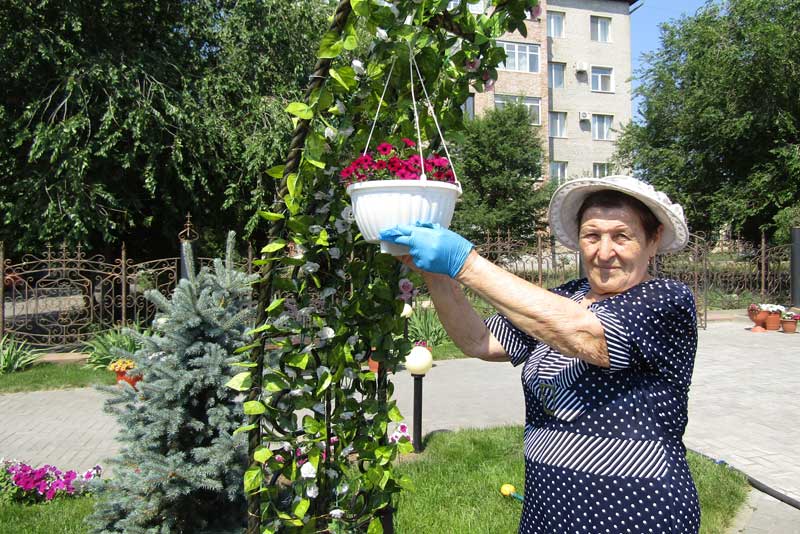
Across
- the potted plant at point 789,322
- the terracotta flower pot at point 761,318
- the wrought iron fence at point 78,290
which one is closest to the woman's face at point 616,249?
the wrought iron fence at point 78,290

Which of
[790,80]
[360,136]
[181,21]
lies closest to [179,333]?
[360,136]

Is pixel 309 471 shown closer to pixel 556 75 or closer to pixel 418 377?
pixel 418 377

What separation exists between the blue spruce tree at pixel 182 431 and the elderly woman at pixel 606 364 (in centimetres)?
122

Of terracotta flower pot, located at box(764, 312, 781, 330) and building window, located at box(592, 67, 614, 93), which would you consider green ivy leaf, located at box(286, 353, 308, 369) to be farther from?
building window, located at box(592, 67, 614, 93)

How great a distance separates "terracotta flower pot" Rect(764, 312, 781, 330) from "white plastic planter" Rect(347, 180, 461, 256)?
41.8 feet

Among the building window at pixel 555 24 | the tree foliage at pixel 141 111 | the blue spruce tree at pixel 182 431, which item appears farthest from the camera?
the building window at pixel 555 24

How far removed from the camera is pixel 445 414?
636 cm

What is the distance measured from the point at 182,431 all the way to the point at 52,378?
22.6 feet

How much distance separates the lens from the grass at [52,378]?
25.6 ft

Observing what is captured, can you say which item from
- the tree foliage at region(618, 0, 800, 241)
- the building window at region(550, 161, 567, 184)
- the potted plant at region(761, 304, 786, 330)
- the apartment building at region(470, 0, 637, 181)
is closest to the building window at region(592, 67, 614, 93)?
the apartment building at region(470, 0, 637, 181)

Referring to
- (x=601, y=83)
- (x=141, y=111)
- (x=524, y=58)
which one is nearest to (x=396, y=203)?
(x=141, y=111)

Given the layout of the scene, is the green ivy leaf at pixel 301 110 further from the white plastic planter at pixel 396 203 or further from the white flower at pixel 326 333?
the white flower at pixel 326 333

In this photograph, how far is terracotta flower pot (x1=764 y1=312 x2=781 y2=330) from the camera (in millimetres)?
11922

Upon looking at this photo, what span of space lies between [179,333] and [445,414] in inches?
168
